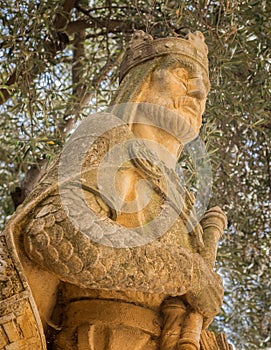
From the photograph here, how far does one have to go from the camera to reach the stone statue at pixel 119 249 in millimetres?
2490

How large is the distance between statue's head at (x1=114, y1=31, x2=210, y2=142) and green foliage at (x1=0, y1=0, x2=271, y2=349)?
1129mm

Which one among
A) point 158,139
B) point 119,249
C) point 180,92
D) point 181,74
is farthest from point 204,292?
point 181,74

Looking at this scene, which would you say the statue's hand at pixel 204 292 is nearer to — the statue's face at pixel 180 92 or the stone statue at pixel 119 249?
the stone statue at pixel 119 249

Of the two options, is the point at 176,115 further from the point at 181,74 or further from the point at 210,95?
the point at 210,95

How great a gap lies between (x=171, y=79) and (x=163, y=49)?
20cm

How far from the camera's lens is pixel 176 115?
3215mm

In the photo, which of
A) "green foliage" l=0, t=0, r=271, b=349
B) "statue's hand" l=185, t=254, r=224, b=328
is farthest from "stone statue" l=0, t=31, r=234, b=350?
"green foliage" l=0, t=0, r=271, b=349

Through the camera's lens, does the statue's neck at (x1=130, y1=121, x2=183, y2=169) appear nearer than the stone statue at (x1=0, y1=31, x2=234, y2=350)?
No

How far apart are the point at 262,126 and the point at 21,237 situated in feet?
11.0

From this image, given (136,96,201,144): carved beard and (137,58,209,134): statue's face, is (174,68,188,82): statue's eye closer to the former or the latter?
(137,58,209,134): statue's face

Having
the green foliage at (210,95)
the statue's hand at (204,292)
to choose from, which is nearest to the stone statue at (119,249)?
the statue's hand at (204,292)

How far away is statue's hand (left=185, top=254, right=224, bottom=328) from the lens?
2.74m

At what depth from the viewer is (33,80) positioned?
5199 millimetres

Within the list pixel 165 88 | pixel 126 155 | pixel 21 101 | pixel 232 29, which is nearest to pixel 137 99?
pixel 165 88
